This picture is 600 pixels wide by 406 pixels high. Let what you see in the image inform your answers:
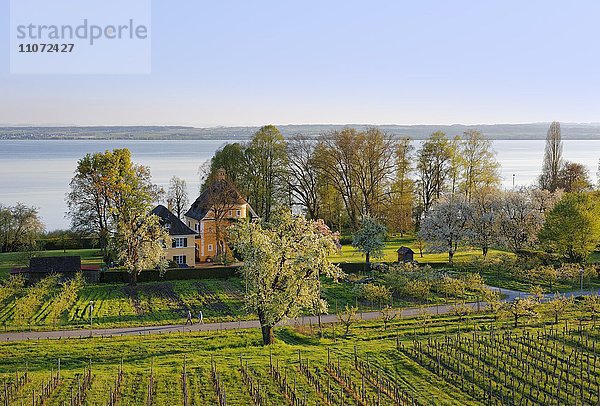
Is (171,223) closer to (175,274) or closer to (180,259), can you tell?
(180,259)

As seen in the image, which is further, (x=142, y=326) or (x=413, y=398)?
(x=142, y=326)

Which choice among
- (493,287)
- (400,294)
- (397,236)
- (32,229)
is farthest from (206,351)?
(397,236)

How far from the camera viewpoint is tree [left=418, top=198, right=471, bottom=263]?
43.1 metres

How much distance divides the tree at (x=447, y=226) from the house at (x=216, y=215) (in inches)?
468

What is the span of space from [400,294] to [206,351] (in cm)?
1282

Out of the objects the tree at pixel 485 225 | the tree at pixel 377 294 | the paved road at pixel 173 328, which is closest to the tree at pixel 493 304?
the paved road at pixel 173 328

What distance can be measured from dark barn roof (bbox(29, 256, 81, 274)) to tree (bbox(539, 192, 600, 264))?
28314 millimetres

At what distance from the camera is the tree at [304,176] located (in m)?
52.4

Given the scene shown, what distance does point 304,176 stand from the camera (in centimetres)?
5341

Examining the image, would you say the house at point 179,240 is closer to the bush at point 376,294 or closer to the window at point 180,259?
the window at point 180,259

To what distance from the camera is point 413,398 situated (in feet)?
55.0

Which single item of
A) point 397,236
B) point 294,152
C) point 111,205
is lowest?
point 397,236

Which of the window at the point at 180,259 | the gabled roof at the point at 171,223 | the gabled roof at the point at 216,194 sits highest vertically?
the gabled roof at the point at 216,194

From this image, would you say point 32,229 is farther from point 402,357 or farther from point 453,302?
point 402,357
